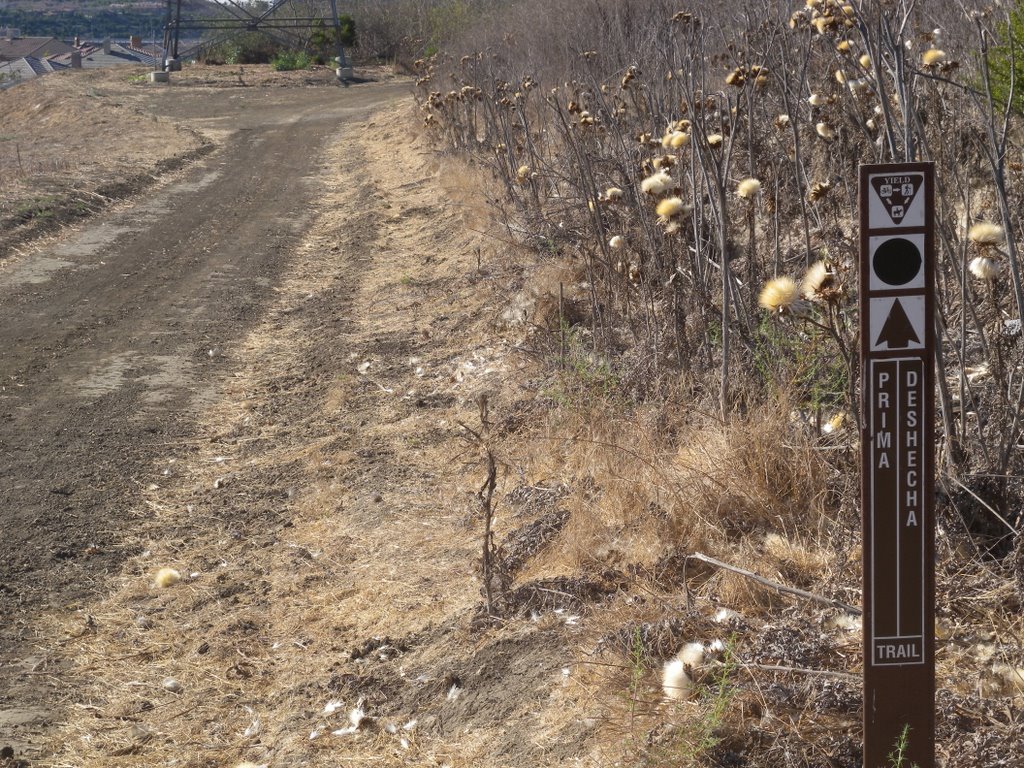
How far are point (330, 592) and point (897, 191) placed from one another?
3023 mm

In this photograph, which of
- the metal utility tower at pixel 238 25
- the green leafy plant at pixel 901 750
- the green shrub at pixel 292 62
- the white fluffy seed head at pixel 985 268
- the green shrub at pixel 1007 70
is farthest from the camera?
the green shrub at pixel 292 62

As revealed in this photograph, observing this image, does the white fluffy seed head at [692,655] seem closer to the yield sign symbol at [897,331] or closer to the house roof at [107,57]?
the yield sign symbol at [897,331]

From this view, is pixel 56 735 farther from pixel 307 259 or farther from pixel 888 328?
pixel 307 259

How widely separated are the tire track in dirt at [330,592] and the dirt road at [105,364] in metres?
0.19

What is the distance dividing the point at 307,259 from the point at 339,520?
6.79 m

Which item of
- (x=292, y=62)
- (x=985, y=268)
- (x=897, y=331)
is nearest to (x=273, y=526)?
(x=985, y=268)

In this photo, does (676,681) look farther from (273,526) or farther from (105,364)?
(105,364)

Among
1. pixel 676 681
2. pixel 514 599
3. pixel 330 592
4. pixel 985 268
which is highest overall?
pixel 985 268

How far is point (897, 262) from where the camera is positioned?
2.27 m

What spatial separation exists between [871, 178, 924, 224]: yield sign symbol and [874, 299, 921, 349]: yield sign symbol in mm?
182

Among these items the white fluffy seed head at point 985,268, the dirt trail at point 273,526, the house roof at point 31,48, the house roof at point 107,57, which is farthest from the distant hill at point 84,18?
the white fluffy seed head at point 985,268

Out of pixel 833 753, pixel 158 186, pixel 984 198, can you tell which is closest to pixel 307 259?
pixel 158 186

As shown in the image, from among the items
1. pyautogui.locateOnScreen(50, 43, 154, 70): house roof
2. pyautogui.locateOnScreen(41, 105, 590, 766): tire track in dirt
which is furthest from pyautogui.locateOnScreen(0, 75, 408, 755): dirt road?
pyautogui.locateOnScreen(50, 43, 154, 70): house roof

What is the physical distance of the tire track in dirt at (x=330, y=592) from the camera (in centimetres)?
354
